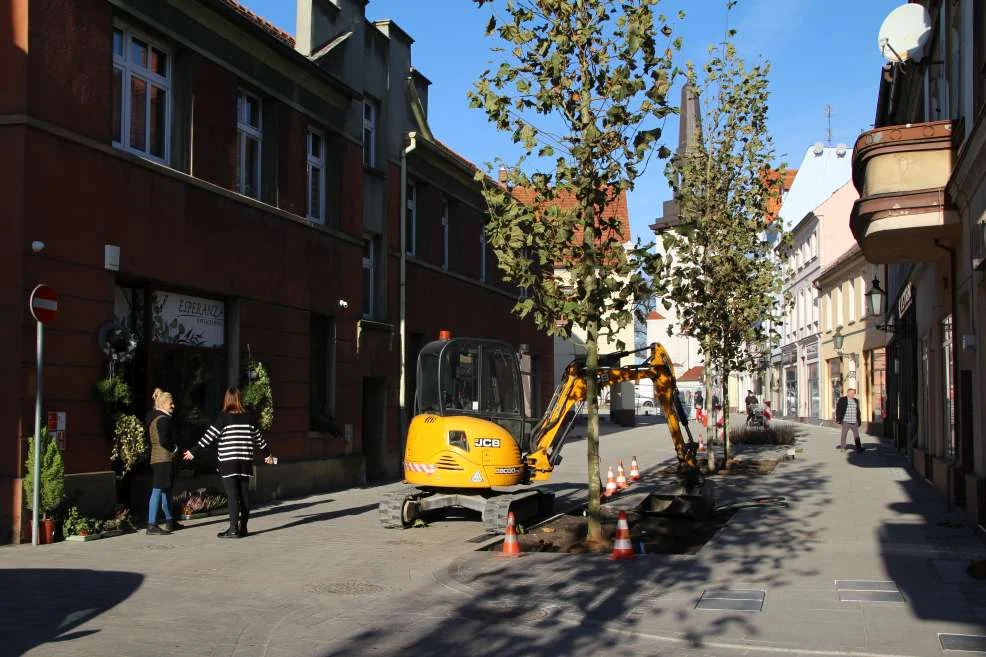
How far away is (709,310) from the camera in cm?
2131

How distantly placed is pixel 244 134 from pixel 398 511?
7.20 m

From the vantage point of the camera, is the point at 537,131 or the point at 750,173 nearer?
the point at 537,131

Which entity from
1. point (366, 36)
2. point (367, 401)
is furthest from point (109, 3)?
point (367, 401)

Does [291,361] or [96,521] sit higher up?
[291,361]

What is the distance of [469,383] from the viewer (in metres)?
14.7

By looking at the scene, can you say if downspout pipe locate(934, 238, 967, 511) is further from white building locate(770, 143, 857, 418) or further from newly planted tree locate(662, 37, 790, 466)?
white building locate(770, 143, 857, 418)

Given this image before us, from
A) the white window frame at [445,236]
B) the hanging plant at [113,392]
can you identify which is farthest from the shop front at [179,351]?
the white window frame at [445,236]

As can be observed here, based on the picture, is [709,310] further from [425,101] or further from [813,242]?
[813,242]

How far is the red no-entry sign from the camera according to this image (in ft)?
38.4

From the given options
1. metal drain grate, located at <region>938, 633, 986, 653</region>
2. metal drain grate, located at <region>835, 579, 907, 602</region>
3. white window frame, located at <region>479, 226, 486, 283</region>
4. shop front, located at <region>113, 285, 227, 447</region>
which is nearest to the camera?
metal drain grate, located at <region>938, 633, 986, 653</region>

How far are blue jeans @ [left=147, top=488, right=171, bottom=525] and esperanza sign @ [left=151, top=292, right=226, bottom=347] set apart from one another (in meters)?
2.62

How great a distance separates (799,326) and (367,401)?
40.7 metres

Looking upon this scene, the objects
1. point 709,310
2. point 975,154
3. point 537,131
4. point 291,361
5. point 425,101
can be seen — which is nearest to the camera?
point 975,154

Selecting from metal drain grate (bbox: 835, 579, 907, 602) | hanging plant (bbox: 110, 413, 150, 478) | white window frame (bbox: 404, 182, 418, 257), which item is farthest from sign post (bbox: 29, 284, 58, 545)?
white window frame (bbox: 404, 182, 418, 257)
